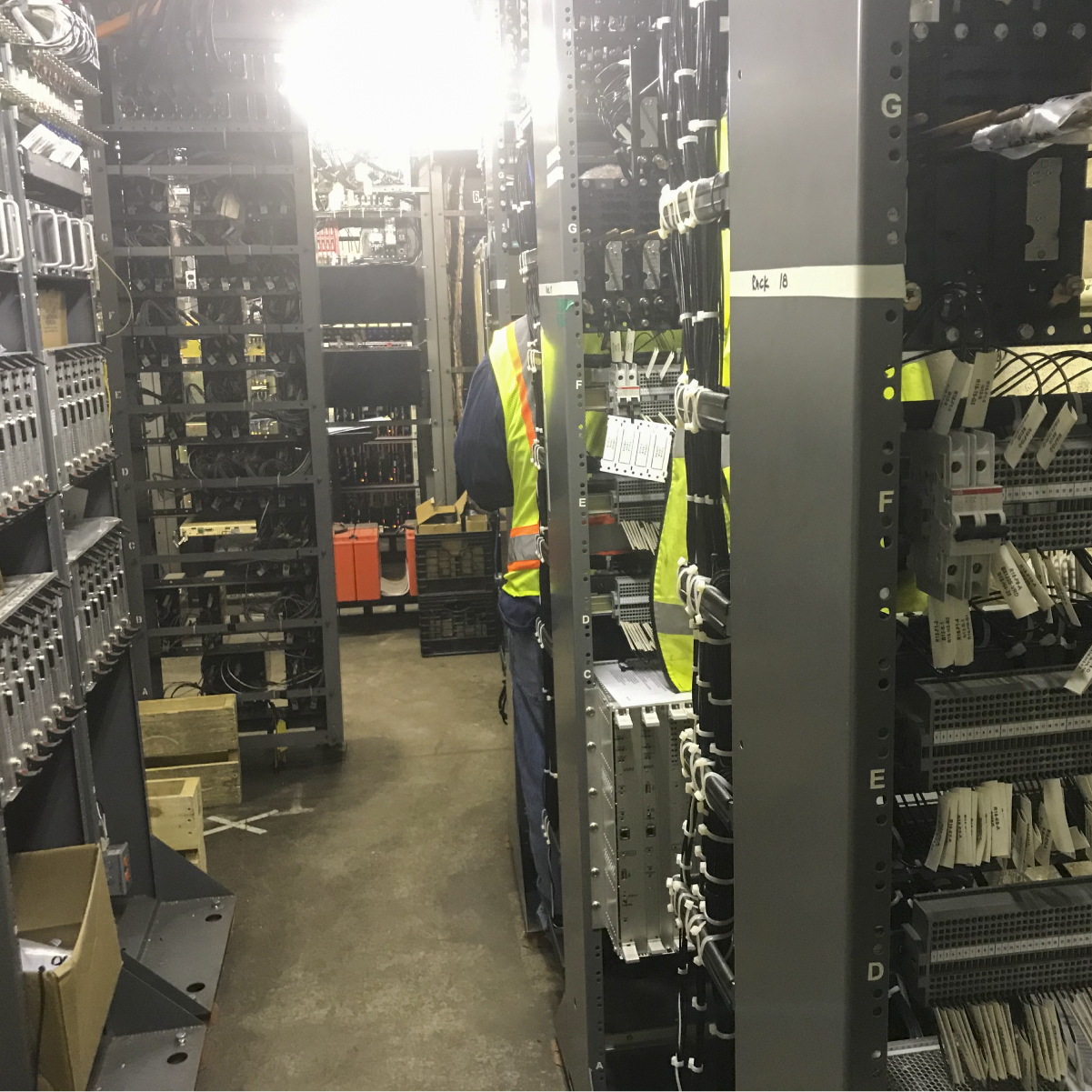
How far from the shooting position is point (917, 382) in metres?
1.38

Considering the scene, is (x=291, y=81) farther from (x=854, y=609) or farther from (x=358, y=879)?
(x=854, y=609)

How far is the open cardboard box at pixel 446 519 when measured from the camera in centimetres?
661

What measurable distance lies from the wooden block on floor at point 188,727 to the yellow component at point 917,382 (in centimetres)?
393

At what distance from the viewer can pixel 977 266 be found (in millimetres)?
1286

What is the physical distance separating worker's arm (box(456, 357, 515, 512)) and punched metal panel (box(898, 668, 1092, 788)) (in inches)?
87.0

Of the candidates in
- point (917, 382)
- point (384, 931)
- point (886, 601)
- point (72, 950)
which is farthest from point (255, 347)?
point (886, 601)

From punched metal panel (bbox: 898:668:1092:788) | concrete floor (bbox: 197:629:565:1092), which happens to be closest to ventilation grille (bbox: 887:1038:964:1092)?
punched metal panel (bbox: 898:668:1092:788)

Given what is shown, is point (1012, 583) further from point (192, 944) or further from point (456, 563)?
point (456, 563)

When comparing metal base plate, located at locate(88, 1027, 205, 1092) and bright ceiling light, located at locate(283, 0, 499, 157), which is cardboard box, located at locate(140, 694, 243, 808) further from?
bright ceiling light, located at locate(283, 0, 499, 157)

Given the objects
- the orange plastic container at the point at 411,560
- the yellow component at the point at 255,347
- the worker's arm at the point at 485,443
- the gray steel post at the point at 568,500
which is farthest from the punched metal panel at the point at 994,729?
the orange plastic container at the point at 411,560

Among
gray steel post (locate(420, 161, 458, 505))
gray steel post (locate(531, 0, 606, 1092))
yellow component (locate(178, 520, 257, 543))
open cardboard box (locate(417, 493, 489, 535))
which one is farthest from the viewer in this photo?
gray steel post (locate(420, 161, 458, 505))

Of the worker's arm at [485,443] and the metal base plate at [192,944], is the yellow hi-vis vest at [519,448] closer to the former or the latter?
the worker's arm at [485,443]

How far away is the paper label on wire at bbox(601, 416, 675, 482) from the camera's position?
2.42m

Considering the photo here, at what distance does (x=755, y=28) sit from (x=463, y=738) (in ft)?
14.9
